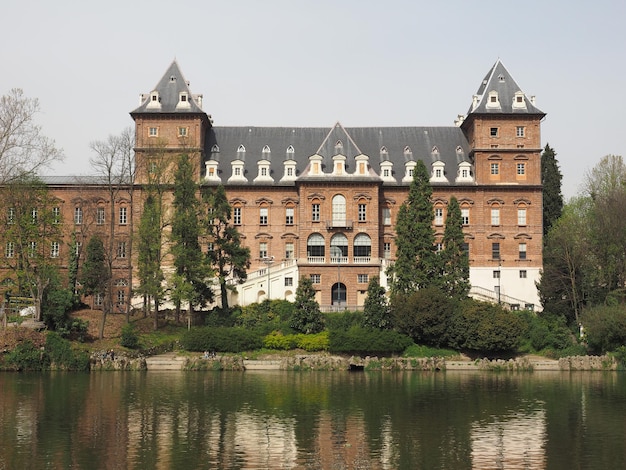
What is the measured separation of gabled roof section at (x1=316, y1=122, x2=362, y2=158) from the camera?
70.9 m

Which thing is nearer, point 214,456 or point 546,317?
point 214,456

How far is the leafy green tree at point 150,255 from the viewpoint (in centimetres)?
5650

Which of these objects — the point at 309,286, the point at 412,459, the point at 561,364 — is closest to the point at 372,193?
the point at 309,286

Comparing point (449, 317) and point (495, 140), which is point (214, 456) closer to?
point (449, 317)

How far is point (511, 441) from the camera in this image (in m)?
27.0

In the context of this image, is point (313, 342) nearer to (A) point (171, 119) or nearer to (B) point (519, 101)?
(A) point (171, 119)

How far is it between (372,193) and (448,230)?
34.0 ft

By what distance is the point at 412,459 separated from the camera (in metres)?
23.9

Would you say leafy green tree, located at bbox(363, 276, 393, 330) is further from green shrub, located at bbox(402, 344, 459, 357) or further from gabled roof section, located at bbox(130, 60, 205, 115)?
gabled roof section, located at bbox(130, 60, 205, 115)

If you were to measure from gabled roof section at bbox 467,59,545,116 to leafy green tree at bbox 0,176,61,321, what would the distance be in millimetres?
39136

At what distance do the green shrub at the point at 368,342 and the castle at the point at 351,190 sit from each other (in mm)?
12919

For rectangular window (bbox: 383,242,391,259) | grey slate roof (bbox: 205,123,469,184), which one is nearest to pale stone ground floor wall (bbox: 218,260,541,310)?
rectangular window (bbox: 383,242,391,259)

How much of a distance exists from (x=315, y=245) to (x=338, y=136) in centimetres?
1089

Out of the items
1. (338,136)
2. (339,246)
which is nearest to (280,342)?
(339,246)
